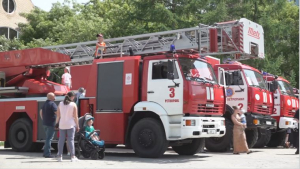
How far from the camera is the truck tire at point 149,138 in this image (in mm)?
12758

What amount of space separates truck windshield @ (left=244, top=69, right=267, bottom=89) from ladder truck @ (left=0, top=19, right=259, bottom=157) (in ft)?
8.13

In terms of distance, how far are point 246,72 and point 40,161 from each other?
7958mm

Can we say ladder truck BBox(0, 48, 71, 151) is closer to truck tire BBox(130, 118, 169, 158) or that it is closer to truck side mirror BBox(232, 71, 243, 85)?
truck tire BBox(130, 118, 169, 158)

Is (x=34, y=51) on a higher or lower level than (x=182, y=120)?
higher

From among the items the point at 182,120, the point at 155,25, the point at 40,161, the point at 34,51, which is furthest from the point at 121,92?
the point at 155,25

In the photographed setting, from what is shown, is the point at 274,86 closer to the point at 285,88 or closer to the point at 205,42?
the point at 285,88

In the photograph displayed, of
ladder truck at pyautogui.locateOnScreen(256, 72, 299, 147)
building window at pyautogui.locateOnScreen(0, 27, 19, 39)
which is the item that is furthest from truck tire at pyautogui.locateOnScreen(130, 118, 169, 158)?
building window at pyautogui.locateOnScreen(0, 27, 19, 39)

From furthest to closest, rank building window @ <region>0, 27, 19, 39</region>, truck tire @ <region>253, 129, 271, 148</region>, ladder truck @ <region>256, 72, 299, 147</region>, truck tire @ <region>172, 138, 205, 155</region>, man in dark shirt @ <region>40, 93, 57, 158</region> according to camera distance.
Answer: building window @ <region>0, 27, 19, 39</region>, ladder truck @ <region>256, 72, 299, 147</region>, truck tire @ <region>253, 129, 271, 148</region>, truck tire @ <region>172, 138, 205, 155</region>, man in dark shirt @ <region>40, 93, 57, 158</region>

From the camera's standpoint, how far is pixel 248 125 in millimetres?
16156

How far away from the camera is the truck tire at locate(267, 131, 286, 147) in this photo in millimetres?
20922

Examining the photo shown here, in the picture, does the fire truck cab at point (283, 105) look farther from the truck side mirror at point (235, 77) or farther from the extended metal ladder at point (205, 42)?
the extended metal ladder at point (205, 42)

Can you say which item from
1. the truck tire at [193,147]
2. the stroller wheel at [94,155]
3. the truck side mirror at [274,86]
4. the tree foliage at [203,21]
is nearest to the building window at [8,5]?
the tree foliage at [203,21]

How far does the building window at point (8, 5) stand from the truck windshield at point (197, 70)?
121ft

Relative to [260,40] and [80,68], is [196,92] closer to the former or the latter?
[260,40]
